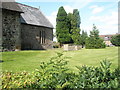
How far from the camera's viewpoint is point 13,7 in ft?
61.5

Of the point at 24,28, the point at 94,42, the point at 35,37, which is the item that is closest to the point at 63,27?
the point at 94,42

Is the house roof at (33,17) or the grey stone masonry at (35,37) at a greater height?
the house roof at (33,17)

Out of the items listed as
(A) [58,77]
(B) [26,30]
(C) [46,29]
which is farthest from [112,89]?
(C) [46,29]

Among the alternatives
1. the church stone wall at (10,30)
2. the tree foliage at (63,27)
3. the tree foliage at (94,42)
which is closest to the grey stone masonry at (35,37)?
the church stone wall at (10,30)

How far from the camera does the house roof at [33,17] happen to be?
2348 cm

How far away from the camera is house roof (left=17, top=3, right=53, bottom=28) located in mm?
23483

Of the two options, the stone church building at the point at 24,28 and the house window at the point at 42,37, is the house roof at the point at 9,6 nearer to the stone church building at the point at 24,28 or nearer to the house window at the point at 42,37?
the stone church building at the point at 24,28

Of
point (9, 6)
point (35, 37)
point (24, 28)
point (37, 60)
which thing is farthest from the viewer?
point (35, 37)

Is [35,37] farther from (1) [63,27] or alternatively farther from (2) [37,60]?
(1) [63,27]

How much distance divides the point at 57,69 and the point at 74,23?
4177 cm

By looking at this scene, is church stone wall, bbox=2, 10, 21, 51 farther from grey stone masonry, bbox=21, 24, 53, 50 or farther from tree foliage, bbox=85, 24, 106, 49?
tree foliage, bbox=85, 24, 106, 49

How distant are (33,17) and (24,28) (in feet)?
12.1

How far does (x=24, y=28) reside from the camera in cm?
2284

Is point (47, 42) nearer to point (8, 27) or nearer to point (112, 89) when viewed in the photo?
point (8, 27)
